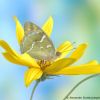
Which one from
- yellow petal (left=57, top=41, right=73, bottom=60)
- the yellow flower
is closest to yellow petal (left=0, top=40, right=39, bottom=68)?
the yellow flower

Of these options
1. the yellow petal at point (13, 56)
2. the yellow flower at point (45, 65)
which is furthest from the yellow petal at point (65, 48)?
the yellow petal at point (13, 56)

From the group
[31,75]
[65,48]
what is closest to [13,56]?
[31,75]

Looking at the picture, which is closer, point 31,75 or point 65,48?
point 31,75

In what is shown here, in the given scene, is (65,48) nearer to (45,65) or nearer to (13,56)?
(45,65)

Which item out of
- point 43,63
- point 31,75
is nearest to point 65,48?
point 43,63

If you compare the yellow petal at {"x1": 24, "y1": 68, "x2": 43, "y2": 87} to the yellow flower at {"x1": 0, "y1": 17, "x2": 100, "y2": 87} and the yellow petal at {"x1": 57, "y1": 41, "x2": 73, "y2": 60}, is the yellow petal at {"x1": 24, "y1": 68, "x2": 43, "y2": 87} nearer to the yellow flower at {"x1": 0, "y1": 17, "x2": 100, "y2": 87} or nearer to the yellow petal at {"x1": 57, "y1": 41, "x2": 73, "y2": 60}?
the yellow flower at {"x1": 0, "y1": 17, "x2": 100, "y2": 87}

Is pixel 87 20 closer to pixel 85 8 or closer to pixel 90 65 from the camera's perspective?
pixel 85 8

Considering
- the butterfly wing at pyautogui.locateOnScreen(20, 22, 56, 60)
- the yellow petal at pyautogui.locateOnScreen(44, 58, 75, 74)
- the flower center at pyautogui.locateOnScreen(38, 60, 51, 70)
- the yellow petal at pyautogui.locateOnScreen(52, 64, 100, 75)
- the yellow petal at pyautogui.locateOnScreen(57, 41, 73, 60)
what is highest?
the butterfly wing at pyautogui.locateOnScreen(20, 22, 56, 60)
